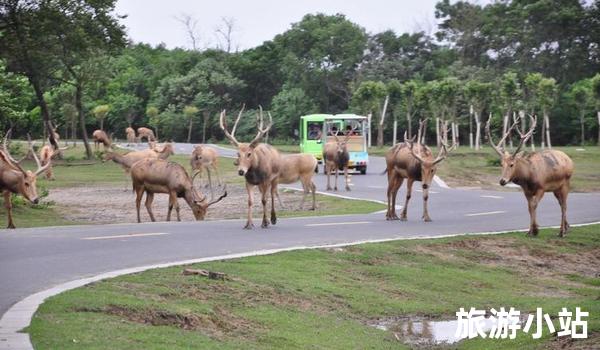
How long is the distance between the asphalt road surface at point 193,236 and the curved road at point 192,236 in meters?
0.01

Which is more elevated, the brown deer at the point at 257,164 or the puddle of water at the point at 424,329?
the brown deer at the point at 257,164

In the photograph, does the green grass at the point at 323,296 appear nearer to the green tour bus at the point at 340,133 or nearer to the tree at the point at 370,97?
the green tour bus at the point at 340,133

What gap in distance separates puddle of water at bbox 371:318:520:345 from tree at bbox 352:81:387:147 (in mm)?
60634

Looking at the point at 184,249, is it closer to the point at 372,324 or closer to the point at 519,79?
the point at 372,324

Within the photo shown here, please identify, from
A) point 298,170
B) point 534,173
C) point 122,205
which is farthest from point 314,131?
point 534,173

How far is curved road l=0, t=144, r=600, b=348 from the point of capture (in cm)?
1500

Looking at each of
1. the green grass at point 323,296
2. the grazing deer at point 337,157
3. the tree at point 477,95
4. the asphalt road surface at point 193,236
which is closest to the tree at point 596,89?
the tree at point 477,95

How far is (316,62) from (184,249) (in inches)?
2808

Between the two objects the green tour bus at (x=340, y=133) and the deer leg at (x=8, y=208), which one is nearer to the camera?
the deer leg at (x=8, y=208)

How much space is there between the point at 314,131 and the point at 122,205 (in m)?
17.4

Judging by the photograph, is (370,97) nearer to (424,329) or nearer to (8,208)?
(8,208)

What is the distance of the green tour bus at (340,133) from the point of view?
153 feet

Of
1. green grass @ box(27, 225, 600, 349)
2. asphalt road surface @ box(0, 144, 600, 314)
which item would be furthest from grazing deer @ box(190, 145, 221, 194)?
green grass @ box(27, 225, 600, 349)

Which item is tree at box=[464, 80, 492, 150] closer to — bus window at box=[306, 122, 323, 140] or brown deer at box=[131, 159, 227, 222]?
bus window at box=[306, 122, 323, 140]
